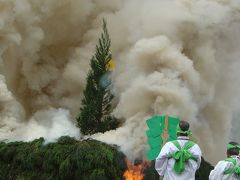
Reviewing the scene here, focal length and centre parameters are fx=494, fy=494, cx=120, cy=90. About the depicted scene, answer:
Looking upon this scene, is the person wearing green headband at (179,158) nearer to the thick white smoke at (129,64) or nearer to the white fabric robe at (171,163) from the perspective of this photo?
the white fabric robe at (171,163)

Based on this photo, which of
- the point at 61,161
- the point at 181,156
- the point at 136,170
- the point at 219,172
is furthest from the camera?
the point at 136,170

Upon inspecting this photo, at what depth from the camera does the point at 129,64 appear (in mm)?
20188

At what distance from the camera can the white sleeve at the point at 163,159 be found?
7453 millimetres

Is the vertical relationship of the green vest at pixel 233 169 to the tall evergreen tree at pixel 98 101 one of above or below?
below

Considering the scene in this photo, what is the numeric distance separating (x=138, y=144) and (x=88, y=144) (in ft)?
11.4

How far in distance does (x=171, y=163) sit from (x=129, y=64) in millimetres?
12857

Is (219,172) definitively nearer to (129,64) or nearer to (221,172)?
(221,172)

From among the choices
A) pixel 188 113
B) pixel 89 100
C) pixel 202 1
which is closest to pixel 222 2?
pixel 202 1

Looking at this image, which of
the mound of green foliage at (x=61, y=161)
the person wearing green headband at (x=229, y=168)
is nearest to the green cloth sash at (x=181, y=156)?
the person wearing green headband at (x=229, y=168)

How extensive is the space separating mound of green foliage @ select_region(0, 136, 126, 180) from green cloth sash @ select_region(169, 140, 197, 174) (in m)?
5.78

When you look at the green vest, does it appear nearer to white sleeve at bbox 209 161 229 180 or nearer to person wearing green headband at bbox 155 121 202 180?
white sleeve at bbox 209 161 229 180

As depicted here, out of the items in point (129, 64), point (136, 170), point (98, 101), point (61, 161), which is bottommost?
point (136, 170)

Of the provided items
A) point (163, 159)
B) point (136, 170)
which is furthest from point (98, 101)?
point (163, 159)

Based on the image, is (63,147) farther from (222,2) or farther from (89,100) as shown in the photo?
(222,2)
